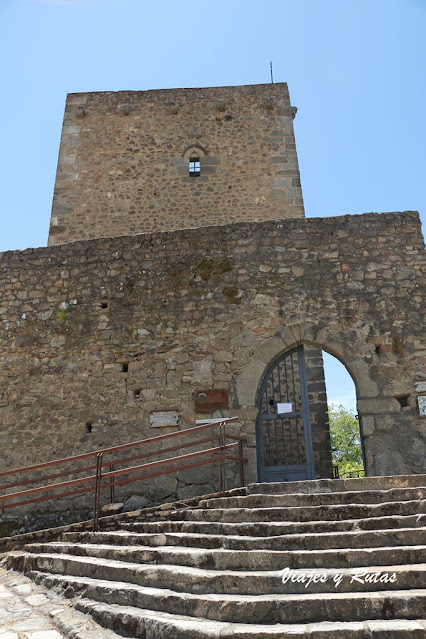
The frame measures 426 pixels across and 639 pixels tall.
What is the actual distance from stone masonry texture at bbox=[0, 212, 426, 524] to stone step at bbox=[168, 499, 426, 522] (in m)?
2.09

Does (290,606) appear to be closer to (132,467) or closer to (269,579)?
(269,579)

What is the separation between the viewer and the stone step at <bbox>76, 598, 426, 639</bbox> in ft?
7.39

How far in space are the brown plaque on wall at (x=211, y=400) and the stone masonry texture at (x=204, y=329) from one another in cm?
10

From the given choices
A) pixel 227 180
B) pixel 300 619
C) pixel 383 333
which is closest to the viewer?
pixel 300 619

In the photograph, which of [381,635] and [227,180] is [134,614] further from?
[227,180]

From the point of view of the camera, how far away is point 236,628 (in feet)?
8.04

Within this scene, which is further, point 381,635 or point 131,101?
point 131,101

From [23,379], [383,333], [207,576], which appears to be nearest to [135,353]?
[23,379]

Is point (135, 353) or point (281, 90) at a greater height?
point (281, 90)

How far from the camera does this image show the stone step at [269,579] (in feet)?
8.66

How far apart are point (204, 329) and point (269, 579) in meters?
4.25

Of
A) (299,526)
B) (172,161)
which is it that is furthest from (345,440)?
(299,526)

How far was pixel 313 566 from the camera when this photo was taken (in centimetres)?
298

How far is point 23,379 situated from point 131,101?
23.3 feet
